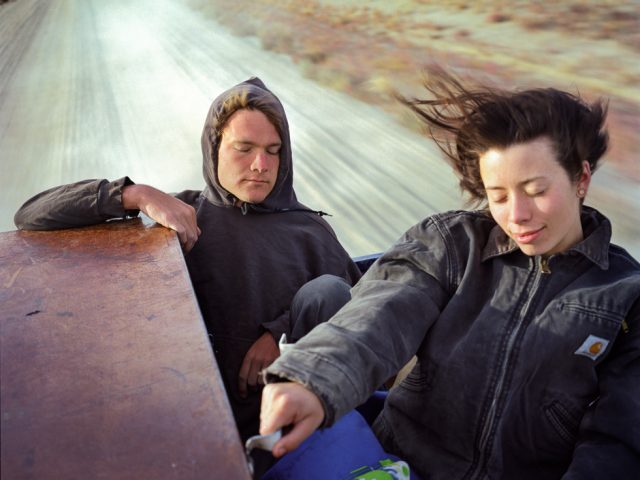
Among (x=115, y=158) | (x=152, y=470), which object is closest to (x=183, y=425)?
(x=152, y=470)

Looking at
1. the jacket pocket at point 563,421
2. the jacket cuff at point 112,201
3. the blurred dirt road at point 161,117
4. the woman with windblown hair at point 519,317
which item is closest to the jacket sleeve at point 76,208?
the jacket cuff at point 112,201

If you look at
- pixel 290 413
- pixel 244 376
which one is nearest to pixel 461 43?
pixel 244 376

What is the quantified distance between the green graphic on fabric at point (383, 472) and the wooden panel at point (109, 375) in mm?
308

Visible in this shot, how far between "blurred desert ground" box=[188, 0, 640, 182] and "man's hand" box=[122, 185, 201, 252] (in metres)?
0.70

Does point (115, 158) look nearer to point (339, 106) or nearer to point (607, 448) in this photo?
point (339, 106)

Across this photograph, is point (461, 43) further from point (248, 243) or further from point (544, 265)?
point (544, 265)

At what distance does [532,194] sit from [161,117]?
242cm

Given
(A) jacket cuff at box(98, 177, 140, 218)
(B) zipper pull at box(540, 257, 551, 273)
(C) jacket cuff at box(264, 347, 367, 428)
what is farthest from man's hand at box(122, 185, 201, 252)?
(B) zipper pull at box(540, 257, 551, 273)

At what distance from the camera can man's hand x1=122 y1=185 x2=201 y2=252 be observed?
1.21 meters

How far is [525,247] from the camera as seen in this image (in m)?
0.91

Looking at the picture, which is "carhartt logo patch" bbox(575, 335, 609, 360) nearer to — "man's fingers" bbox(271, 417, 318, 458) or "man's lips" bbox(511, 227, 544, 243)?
"man's lips" bbox(511, 227, 544, 243)

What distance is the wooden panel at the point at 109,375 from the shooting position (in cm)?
53

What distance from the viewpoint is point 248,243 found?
1.46 metres

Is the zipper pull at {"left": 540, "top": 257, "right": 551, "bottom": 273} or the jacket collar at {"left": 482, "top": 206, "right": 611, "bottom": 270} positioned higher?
the jacket collar at {"left": 482, "top": 206, "right": 611, "bottom": 270}
